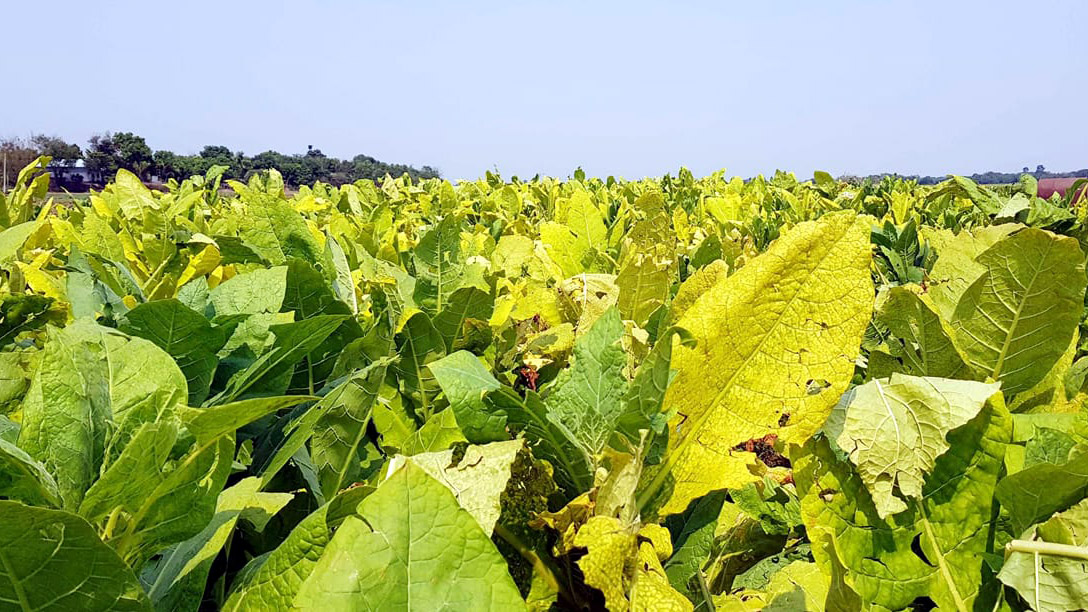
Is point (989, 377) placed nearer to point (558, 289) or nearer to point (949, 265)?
point (949, 265)

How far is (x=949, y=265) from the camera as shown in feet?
3.87

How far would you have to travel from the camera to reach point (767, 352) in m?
0.86

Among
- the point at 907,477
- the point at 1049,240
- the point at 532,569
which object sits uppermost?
the point at 1049,240

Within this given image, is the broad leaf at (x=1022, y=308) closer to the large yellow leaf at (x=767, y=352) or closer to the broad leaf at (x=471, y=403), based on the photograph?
the large yellow leaf at (x=767, y=352)

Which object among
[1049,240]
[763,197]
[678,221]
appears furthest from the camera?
[763,197]

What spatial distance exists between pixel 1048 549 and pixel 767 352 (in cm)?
35

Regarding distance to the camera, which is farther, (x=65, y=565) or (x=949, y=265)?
(x=949, y=265)

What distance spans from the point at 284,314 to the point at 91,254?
0.94 metres

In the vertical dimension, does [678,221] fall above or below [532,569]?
above

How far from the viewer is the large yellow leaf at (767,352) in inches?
33.0

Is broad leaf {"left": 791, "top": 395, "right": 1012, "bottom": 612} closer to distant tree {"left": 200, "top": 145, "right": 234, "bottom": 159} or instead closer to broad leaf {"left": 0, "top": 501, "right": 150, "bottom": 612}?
broad leaf {"left": 0, "top": 501, "right": 150, "bottom": 612}

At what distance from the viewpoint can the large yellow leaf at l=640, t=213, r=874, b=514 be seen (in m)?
0.84

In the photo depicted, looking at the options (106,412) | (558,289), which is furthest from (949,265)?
(106,412)

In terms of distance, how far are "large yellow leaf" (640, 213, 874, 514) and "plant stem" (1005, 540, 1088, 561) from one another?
0.79ft
